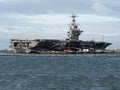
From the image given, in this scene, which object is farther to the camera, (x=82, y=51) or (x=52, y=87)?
(x=82, y=51)

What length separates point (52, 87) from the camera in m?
49.1

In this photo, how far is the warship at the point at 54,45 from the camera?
17462 cm

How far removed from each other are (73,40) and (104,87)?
134m

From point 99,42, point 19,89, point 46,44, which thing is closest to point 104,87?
point 19,89

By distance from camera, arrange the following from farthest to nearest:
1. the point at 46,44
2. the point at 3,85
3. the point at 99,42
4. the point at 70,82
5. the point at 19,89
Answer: the point at 99,42 → the point at 46,44 → the point at 70,82 → the point at 3,85 → the point at 19,89

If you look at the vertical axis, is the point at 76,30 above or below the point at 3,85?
above

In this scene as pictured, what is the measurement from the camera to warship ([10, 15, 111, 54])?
175m

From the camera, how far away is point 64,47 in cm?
18075

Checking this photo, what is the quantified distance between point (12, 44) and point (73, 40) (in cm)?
2244

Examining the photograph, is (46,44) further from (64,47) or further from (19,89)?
(19,89)

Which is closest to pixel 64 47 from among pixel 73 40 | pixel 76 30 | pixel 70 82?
pixel 73 40

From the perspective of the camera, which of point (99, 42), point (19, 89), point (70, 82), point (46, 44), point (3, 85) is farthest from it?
point (99, 42)

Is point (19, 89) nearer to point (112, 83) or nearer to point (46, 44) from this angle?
point (112, 83)

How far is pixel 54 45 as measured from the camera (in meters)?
176
